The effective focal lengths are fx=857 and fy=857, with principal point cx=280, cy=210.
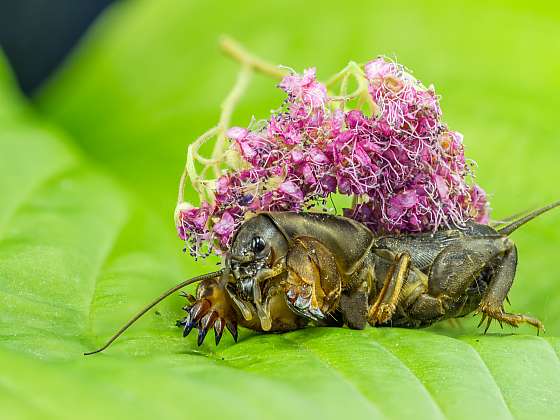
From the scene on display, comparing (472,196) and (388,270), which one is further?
(472,196)

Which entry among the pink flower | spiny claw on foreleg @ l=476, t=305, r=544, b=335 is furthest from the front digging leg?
spiny claw on foreleg @ l=476, t=305, r=544, b=335

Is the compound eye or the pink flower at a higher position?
the pink flower

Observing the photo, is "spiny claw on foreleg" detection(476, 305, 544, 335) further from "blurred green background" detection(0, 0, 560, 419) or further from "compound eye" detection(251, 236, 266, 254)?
"compound eye" detection(251, 236, 266, 254)

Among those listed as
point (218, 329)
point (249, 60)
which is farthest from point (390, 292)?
point (249, 60)

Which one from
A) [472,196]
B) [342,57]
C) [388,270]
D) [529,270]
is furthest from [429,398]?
[342,57]

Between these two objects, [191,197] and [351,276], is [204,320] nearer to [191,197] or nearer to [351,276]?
[351,276]

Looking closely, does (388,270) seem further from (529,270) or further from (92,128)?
(92,128)
